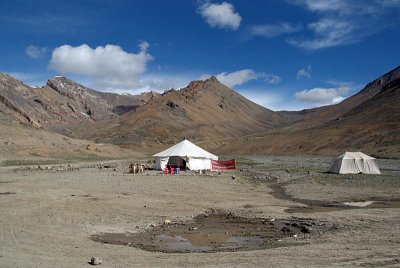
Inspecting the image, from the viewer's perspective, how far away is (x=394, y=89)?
11944 centimetres

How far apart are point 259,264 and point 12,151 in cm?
6325

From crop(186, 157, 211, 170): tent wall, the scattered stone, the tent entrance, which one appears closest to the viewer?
the scattered stone

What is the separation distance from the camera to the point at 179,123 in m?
161

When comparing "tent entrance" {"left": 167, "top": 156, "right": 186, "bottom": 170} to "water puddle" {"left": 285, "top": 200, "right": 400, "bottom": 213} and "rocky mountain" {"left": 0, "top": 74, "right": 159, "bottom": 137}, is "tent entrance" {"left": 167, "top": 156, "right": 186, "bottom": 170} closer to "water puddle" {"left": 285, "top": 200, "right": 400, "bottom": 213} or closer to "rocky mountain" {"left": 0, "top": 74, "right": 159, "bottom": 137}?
"water puddle" {"left": 285, "top": 200, "right": 400, "bottom": 213}

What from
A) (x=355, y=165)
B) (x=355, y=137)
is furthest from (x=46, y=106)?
(x=355, y=165)

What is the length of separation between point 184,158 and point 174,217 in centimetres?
2559

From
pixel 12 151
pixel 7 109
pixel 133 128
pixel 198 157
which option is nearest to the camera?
pixel 198 157

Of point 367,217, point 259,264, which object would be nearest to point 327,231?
point 367,217

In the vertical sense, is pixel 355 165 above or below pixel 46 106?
below

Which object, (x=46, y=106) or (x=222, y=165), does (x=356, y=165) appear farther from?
(x=46, y=106)

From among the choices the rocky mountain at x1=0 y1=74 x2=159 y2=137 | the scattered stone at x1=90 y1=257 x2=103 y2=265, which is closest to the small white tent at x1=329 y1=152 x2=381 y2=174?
the scattered stone at x1=90 y1=257 x2=103 y2=265

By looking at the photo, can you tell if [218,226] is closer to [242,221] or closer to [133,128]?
[242,221]

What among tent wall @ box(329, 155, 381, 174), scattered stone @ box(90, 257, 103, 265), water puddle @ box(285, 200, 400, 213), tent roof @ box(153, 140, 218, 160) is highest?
tent roof @ box(153, 140, 218, 160)

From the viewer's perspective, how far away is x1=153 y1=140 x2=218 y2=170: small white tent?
140 ft
